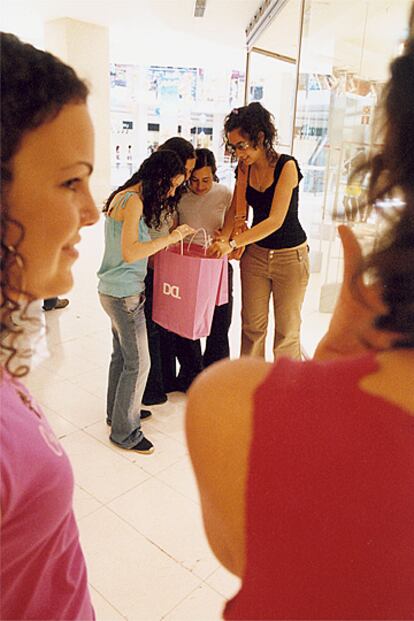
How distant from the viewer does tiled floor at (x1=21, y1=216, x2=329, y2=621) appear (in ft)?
5.92

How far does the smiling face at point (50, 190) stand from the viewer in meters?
0.66

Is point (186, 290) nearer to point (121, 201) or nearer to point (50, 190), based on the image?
point (121, 201)

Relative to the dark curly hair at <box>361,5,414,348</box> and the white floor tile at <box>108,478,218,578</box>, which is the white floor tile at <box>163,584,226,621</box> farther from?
the dark curly hair at <box>361,5,414,348</box>

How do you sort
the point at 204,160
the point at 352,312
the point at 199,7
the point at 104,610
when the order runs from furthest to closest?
the point at 199,7
the point at 204,160
the point at 104,610
the point at 352,312

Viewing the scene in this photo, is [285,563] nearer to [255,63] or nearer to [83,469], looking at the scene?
[83,469]

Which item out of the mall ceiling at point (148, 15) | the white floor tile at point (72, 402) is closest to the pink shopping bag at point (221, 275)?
the white floor tile at point (72, 402)

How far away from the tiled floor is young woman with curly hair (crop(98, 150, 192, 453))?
0.18 meters

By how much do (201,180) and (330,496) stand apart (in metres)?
2.69

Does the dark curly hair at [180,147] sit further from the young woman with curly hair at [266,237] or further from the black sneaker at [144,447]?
the black sneaker at [144,447]

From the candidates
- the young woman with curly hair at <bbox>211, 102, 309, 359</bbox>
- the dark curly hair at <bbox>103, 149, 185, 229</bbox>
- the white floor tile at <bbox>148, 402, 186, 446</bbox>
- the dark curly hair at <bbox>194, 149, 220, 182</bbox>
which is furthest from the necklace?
the white floor tile at <bbox>148, 402, 186, 446</bbox>

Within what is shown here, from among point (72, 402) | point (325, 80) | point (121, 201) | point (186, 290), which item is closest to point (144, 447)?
point (72, 402)

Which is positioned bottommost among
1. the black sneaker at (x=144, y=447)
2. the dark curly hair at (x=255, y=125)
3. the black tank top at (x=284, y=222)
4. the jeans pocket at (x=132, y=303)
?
the black sneaker at (x=144, y=447)

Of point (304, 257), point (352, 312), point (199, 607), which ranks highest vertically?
point (352, 312)

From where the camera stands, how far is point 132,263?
244 cm
